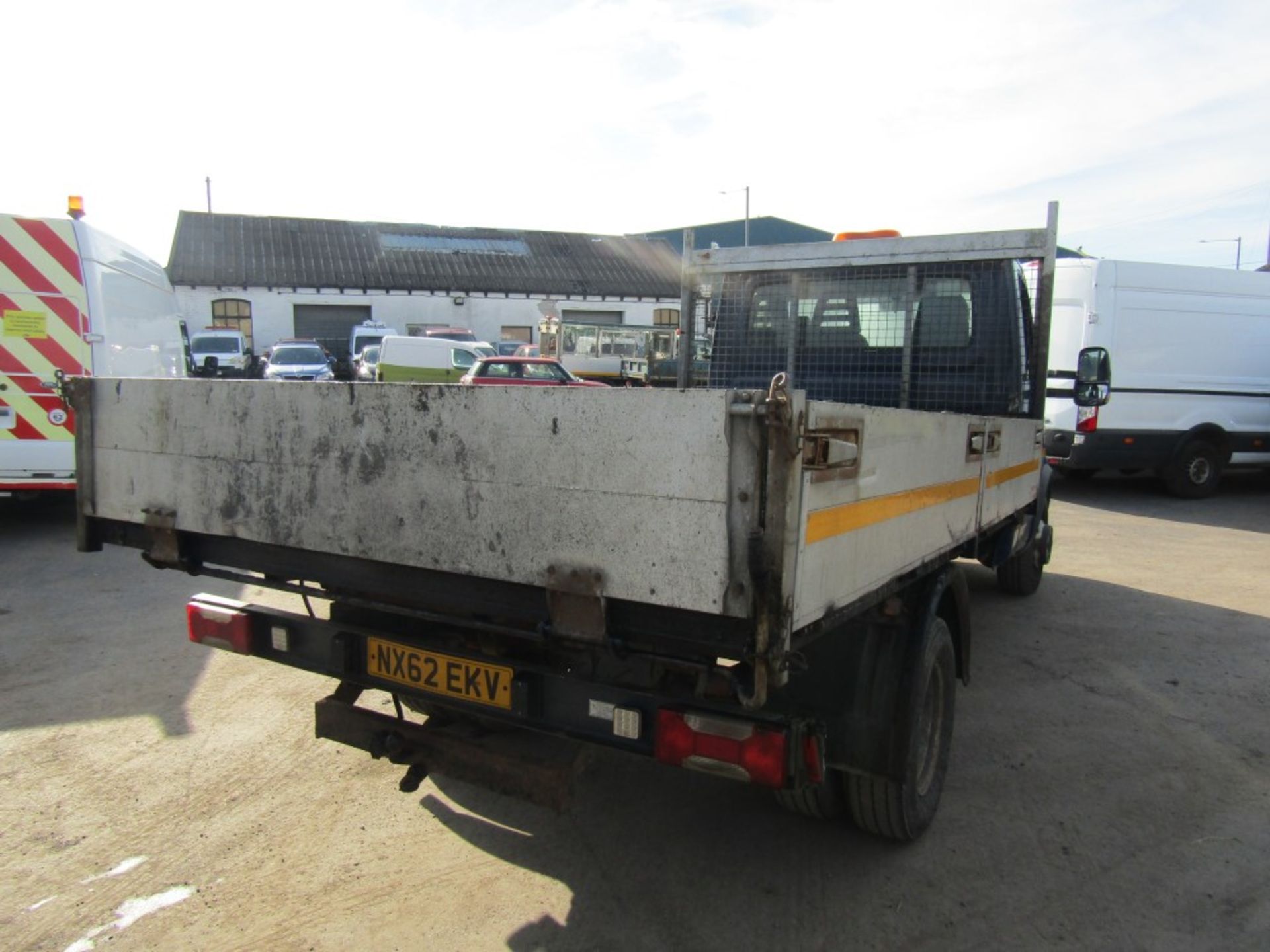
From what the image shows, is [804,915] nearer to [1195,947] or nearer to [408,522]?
[1195,947]

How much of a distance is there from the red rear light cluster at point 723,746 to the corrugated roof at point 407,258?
3285cm

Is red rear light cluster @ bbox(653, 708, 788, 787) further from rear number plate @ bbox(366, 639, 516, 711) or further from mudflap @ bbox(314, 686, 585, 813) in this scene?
rear number plate @ bbox(366, 639, 516, 711)

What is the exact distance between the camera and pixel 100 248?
24.5ft

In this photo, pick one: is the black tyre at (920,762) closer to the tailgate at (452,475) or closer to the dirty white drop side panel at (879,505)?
the dirty white drop side panel at (879,505)

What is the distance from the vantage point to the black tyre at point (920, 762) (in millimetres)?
2752

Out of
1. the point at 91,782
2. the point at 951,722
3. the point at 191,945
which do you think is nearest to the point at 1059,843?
the point at 951,722

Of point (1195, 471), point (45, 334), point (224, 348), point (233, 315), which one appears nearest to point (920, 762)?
point (45, 334)

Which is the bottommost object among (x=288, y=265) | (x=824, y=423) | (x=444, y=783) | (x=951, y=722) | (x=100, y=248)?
(x=444, y=783)

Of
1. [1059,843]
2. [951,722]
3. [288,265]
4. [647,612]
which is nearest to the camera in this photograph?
[647,612]

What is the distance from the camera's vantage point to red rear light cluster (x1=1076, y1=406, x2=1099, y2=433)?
1102 cm

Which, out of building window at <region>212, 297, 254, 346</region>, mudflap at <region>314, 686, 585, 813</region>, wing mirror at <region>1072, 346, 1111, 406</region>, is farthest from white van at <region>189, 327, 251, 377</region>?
mudflap at <region>314, 686, 585, 813</region>

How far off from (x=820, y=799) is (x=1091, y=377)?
4.12 m

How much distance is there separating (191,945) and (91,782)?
1.31 m

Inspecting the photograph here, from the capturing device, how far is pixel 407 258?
35000 mm
